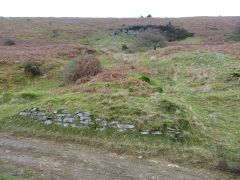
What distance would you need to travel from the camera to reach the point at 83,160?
21.1ft

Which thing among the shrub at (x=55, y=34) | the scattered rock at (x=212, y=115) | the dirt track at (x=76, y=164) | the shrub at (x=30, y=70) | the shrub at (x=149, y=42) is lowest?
the dirt track at (x=76, y=164)

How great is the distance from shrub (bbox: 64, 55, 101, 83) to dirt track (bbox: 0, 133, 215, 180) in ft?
29.8

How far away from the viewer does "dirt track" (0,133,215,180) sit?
5599 mm

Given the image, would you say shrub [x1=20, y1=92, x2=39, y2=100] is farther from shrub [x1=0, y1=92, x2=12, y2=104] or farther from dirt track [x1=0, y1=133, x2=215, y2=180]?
dirt track [x1=0, y1=133, x2=215, y2=180]

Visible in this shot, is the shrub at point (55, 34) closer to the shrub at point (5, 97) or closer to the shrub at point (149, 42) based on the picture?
the shrub at point (149, 42)

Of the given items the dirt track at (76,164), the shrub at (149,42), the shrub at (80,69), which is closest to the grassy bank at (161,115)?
the dirt track at (76,164)

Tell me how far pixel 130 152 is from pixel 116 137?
1055mm

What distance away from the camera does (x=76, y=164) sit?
6195 mm

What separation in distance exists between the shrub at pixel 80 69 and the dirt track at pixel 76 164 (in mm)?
9076

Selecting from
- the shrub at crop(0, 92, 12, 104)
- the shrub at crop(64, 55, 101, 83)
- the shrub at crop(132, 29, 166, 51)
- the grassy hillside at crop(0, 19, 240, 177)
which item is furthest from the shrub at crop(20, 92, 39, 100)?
the shrub at crop(132, 29, 166, 51)

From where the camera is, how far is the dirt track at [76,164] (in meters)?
5.60

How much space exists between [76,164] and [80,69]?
1108cm

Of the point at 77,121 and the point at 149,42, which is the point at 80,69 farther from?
the point at 149,42

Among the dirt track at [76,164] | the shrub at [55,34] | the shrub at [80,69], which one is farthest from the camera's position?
the shrub at [55,34]
